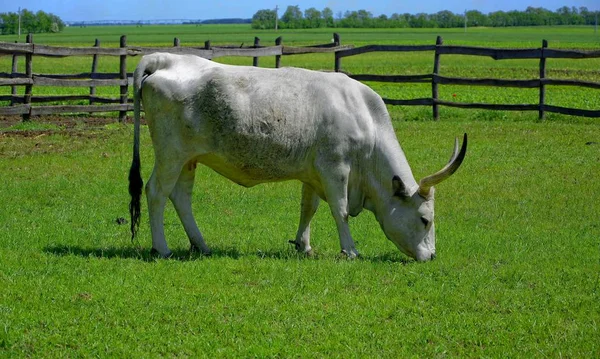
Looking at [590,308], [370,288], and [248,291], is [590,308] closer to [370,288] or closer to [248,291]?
[370,288]

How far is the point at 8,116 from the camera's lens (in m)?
22.4

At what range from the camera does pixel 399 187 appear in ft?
31.8

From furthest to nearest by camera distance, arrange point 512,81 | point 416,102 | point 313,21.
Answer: point 313,21 < point 416,102 < point 512,81

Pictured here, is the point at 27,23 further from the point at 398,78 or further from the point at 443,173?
the point at 443,173

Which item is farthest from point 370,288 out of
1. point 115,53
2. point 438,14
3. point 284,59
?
point 438,14

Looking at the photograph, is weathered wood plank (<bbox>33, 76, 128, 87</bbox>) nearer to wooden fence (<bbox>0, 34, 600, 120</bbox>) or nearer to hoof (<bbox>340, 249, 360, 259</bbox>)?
wooden fence (<bbox>0, 34, 600, 120</bbox>)

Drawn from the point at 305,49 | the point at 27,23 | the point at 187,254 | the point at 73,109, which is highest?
the point at 27,23

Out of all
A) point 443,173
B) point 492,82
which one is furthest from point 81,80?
point 443,173

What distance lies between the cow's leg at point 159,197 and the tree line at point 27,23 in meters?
96.7

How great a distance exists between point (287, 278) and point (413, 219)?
173cm

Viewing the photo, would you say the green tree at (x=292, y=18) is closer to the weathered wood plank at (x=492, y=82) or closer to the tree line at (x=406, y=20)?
the tree line at (x=406, y=20)

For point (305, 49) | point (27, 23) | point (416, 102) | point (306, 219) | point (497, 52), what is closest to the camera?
point (306, 219)

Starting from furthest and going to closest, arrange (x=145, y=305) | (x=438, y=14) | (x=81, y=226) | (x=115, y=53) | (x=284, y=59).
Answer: (x=438, y=14)
(x=284, y=59)
(x=115, y=53)
(x=81, y=226)
(x=145, y=305)

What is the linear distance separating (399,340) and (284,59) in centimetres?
4792
